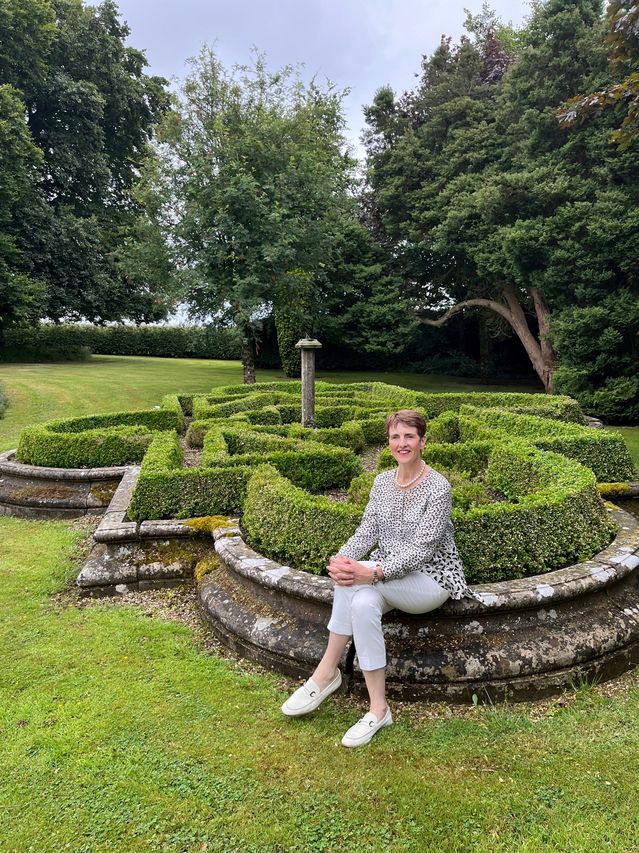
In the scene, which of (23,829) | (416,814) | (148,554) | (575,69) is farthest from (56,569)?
(575,69)

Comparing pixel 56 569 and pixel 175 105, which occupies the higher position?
pixel 175 105

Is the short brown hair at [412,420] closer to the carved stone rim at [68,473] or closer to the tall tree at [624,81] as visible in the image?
the carved stone rim at [68,473]

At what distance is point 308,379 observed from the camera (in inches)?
352

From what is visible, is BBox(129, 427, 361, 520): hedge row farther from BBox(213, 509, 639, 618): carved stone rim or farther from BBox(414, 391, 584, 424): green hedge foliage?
BBox(414, 391, 584, 424): green hedge foliage

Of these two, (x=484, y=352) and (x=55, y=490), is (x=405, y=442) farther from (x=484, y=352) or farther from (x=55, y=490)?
(x=484, y=352)

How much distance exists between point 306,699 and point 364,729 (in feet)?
1.13

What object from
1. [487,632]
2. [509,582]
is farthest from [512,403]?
[487,632]

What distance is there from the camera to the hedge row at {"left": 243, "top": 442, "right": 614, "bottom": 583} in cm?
340

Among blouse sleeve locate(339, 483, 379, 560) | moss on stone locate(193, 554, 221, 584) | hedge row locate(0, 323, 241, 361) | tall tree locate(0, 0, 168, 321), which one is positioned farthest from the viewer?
hedge row locate(0, 323, 241, 361)

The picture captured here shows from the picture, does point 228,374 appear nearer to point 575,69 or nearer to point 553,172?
point 553,172

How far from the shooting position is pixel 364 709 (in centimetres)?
280

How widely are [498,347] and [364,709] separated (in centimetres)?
2388

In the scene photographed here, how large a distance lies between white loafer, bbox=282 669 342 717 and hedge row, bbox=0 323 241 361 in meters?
23.0

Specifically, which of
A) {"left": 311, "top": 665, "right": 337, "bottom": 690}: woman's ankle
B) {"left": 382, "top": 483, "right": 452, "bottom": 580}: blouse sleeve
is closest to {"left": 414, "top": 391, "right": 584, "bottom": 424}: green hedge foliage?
{"left": 382, "top": 483, "right": 452, "bottom": 580}: blouse sleeve
